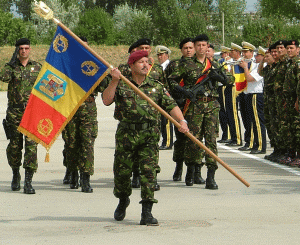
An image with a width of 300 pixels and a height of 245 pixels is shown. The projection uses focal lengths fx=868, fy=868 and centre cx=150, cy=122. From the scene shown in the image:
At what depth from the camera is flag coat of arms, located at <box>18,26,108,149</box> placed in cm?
911

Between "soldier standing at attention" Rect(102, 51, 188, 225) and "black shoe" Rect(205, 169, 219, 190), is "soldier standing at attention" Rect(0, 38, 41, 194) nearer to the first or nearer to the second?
"black shoe" Rect(205, 169, 219, 190)

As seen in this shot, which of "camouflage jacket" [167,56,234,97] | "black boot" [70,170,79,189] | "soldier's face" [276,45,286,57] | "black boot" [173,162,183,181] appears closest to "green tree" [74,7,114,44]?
"soldier's face" [276,45,286,57]

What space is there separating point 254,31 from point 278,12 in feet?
47.8

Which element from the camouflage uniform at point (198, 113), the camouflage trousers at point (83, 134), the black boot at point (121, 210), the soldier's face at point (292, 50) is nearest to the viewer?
the black boot at point (121, 210)

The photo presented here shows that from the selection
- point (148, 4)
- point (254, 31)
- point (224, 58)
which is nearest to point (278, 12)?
point (254, 31)

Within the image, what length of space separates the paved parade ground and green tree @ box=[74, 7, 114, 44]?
272ft

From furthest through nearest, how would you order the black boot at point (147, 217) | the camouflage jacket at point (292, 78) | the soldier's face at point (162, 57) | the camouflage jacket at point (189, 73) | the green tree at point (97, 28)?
the green tree at point (97, 28) < the soldier's face at point (162, 57) < the camouflage jacket at point (292, 78) < the camouflage jacket at point (189, 73) < the black boot at point (147, 217)

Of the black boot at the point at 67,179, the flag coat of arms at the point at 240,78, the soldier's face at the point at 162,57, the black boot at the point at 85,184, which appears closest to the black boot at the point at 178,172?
the black boot at the point at 67,179

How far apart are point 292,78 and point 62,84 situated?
207 inches

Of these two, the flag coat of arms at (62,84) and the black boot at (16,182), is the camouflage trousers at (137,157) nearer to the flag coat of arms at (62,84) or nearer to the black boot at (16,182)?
the flag coat of arms at (62,84)

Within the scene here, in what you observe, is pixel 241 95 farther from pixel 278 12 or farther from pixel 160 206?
pixel 278 12

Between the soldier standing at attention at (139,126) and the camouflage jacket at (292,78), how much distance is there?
483cm

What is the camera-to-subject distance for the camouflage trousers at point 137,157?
8.78 metres

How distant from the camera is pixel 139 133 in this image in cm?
884
